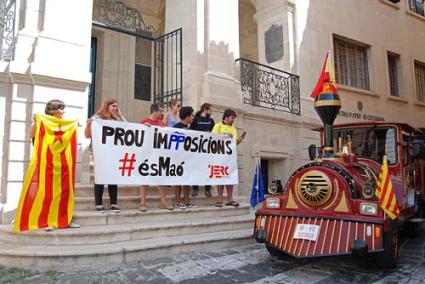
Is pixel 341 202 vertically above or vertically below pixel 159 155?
below

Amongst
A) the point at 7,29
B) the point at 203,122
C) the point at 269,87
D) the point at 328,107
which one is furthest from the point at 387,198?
the point at 7,29

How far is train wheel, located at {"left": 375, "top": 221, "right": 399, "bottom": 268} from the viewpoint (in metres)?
4.40

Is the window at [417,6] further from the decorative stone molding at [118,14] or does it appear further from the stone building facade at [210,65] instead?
the decorative stone molding at [118,14]

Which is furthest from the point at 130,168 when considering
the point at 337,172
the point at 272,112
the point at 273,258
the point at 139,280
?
the point at 272,112

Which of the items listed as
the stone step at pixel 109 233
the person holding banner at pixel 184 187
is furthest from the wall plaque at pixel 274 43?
the stone step at pixel 109 233

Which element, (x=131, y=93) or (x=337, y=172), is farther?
(x=131, y=93)

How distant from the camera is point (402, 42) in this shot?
51.3 ft

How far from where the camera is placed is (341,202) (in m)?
4.66

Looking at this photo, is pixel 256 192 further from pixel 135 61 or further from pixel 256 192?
pixel 135 61

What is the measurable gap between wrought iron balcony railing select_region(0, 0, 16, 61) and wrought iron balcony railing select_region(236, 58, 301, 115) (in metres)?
5.25

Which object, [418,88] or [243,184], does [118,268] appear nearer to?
[243,184]

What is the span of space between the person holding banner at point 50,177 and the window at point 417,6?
54.6ft

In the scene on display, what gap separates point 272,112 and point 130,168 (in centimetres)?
540

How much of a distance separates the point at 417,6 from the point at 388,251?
53.5ft
